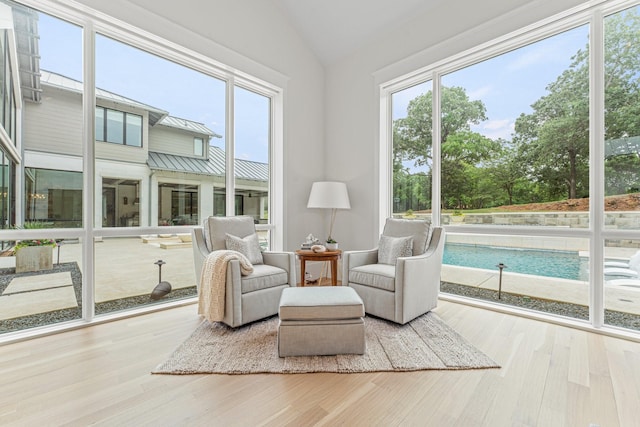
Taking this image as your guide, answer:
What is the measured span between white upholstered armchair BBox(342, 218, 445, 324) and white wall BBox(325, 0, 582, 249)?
84 cm

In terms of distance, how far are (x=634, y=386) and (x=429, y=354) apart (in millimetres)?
1075

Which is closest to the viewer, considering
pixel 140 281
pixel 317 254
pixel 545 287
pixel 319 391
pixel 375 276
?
pixel 319 391

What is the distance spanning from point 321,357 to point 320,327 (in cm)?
20

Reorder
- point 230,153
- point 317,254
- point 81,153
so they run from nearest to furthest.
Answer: point 81,153, point 317,254, point 230,153

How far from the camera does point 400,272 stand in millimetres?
2506

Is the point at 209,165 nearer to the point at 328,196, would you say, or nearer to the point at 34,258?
the point at 328,196

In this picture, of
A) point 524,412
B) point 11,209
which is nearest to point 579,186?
point 524,412

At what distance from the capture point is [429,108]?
360 cm

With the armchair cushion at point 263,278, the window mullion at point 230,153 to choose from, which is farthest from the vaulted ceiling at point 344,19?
the armchair cushion at point 263,278

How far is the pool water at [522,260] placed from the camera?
265 centimetres

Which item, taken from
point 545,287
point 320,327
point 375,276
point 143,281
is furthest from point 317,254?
point 545,287

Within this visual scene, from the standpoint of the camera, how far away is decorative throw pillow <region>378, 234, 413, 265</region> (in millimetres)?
2936

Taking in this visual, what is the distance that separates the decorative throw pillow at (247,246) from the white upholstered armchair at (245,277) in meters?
0.01

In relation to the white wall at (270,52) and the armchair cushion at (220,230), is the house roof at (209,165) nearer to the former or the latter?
Result: the white wall at (270,52)
